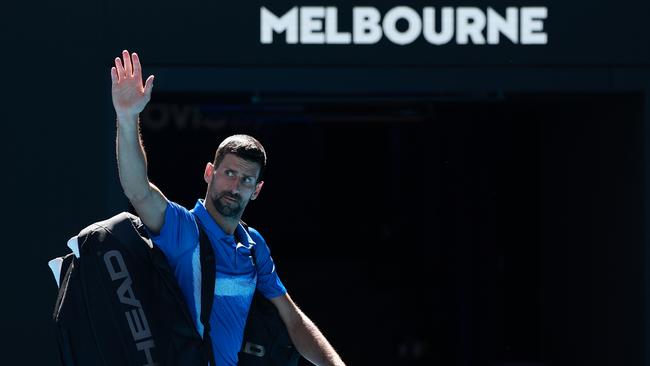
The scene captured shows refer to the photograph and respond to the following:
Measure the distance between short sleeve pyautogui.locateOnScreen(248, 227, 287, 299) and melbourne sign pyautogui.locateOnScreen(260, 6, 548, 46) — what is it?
1.75 m

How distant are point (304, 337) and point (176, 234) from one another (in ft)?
3.08

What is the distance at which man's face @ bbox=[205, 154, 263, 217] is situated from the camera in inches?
194

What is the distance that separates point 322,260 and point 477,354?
143cm

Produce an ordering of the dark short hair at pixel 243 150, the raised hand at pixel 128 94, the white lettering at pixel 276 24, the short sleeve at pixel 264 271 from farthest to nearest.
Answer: the white lettering at pixel 276 24, the short sleeve at pixel 264 271, the dark short hair at pixel 243 150, the raised hand at pixel 128 94

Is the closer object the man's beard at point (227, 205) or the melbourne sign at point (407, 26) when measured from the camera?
the man's beard at point (227, 205)

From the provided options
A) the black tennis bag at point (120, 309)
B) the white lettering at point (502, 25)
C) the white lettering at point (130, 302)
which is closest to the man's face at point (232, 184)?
the black tennis bag at point (120, 309)

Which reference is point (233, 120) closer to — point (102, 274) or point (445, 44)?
point (445, 44)

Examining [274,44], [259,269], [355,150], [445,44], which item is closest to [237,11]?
[274,44]

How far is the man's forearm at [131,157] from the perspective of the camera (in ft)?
15.1

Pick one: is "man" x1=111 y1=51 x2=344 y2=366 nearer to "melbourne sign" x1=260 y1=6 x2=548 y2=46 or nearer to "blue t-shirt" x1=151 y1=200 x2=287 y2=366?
"blue t-shirt" x1=151 y1=200 x2=287 y2=366

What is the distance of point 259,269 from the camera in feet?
17.4

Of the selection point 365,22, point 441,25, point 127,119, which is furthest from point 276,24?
point 127,119

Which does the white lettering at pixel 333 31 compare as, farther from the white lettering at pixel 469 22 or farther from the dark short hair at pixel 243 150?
the dark short hair at pixel 243 150

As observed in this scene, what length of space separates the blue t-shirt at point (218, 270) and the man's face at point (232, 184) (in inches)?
3.7
